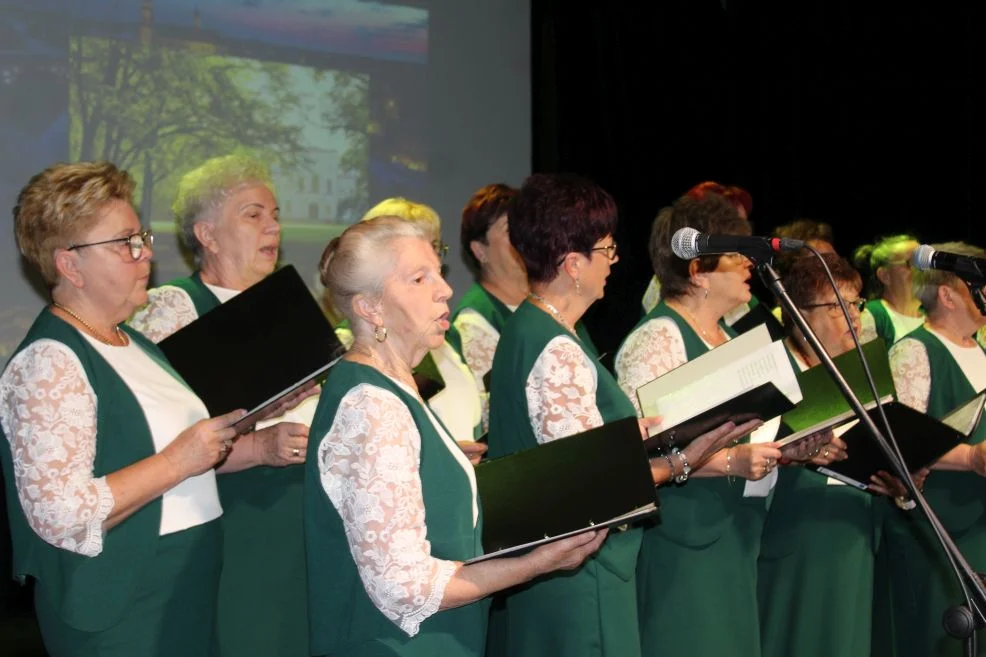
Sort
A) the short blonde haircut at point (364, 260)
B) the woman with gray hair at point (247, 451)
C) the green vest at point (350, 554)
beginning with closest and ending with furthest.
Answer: the green vest at point (350, 554)
the short blonde haircut at point (364, 260)
the woman with gray hair at point (247, 451)

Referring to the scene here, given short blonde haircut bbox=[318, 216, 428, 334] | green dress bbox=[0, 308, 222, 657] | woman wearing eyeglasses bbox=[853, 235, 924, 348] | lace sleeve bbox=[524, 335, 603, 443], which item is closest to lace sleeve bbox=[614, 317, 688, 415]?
lace sleeve bbox=[524, 335, 603, 443]

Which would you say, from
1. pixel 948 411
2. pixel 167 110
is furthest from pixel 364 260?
pixel 167 110

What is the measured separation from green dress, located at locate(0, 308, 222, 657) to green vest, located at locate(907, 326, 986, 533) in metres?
2.56

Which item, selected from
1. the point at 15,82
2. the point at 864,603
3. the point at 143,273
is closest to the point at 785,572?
the point at 864,603

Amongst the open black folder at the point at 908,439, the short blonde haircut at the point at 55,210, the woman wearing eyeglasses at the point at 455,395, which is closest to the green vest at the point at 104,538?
the short blonde haircut at the point at 55,210

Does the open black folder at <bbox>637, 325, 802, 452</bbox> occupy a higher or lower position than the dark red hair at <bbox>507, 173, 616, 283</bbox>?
lower

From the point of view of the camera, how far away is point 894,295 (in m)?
5.18

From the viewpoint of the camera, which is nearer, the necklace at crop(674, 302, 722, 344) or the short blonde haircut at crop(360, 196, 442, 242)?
the necklace at crop(674, 302, 722, 344)

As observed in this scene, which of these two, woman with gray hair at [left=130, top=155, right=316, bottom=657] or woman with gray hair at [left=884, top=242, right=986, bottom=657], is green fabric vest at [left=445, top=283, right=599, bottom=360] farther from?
woman with gray hair at [left=884, top=242, right=986, bottom=657]

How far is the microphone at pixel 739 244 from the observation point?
228 centimetres

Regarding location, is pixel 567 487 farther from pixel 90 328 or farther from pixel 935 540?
pixel 935 540

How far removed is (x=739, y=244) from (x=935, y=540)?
7.14ft

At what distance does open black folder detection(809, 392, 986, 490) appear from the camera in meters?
3.20

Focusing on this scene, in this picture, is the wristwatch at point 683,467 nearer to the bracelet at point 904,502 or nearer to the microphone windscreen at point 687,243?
the microphone windscreen at point 687,243
